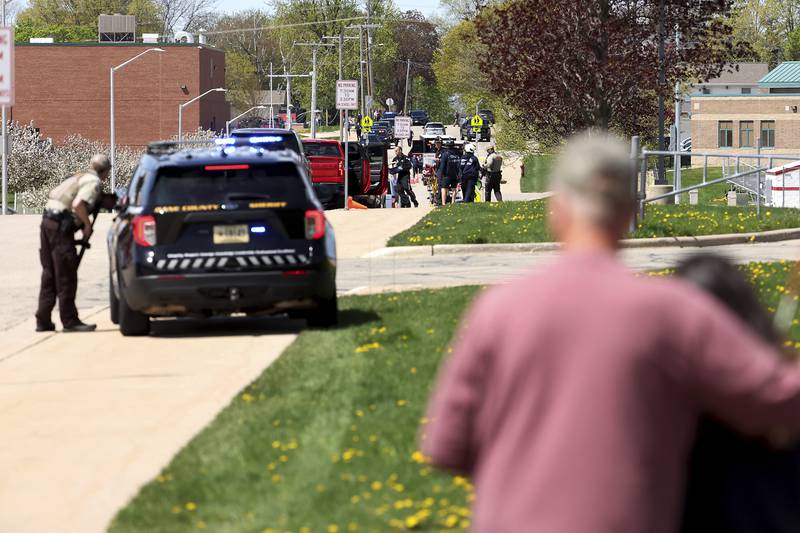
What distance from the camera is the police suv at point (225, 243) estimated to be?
13383mm

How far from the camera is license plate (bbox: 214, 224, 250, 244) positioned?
44.1 ft

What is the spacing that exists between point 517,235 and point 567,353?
20.3 metres

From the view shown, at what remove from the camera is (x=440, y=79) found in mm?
146625

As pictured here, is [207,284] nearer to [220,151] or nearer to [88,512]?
[220,151]

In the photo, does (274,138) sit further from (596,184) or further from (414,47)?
(414,47)

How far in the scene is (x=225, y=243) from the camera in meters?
13.4

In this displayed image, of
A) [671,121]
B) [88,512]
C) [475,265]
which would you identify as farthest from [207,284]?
[671,121]

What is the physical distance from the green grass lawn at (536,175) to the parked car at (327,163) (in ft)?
105

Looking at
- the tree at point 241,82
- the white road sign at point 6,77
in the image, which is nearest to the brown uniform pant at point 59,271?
the white road sign at point 6,77

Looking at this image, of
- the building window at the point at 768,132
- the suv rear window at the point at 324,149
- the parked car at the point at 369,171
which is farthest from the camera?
the building window at the point at 768,132

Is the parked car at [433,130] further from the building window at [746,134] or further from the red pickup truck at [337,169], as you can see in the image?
the red pickup truck at [337,169]

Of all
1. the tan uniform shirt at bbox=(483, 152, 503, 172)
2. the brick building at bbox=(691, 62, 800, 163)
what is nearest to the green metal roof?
the brick building at bbox=(691, 62, 800, 163)

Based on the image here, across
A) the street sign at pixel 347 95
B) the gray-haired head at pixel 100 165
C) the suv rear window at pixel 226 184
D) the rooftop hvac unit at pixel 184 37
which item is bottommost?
the suv rear window at pixel 226 184

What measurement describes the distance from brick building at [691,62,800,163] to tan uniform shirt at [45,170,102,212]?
3684 inches
